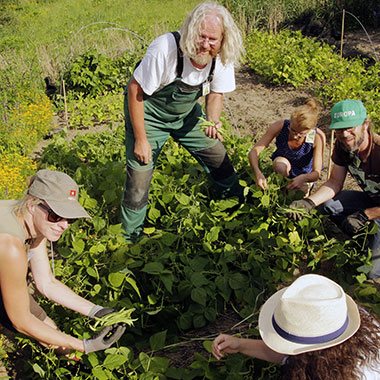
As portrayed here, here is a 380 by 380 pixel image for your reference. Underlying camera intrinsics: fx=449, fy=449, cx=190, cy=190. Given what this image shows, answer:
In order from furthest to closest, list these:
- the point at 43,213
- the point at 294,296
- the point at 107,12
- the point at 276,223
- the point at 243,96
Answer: the point at 107,12 → the point at 243,96 → the point at 276,223 → the point at 43,213 → the point at 294,296

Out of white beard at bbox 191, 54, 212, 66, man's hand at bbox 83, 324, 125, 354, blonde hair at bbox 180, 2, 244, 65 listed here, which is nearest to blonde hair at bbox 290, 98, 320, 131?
blonde hair at bbox 180, 2, 244, 65

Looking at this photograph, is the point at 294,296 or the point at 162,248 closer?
the point at 294,296

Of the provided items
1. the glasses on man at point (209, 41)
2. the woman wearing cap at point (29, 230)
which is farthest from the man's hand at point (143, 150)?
the woman wearing cap at point (29, 230)

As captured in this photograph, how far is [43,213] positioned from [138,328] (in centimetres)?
105

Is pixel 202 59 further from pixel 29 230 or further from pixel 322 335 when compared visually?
pixel 322 335

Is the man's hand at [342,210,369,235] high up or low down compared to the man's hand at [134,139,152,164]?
down

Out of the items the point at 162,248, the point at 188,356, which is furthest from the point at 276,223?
the point at 188,356

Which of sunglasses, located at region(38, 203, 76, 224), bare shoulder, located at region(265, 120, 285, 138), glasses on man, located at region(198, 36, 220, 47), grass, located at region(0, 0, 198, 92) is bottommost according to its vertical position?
grass, located at region(0, 0, 198, 92)

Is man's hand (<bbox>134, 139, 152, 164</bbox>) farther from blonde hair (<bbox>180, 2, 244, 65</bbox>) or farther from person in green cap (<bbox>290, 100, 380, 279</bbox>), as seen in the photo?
person in green cap (<bbox>290, 100, 380, 279</bbox>)

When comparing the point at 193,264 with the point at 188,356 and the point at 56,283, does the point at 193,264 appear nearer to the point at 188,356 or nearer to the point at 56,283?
the point at 188,356

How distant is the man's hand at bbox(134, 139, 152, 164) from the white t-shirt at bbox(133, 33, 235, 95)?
35 centimetres

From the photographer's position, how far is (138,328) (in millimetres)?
2691

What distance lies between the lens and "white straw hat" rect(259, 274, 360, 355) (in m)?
1.50

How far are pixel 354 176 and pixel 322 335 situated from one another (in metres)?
1.71
